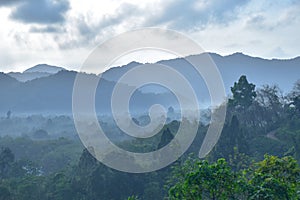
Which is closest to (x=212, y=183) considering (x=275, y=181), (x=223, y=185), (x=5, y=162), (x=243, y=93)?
(x=223, y=185)

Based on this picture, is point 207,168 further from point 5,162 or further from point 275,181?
point 5,162

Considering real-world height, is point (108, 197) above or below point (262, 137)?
below

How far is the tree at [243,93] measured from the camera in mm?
36809

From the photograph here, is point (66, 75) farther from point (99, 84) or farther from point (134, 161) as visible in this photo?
point (134, 161)

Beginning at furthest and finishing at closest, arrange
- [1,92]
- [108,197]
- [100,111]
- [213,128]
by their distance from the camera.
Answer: [1,92] → [100,111] → [213,128] → [108,197]

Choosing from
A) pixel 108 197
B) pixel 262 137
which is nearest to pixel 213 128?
pixel 262 137

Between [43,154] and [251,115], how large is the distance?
1048 inches

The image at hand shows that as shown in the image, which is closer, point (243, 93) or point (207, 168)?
point (207, 168)

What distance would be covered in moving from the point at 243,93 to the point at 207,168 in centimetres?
Result: 2828

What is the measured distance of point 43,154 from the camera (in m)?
49.8

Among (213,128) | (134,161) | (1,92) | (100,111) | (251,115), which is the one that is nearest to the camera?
(134,161)

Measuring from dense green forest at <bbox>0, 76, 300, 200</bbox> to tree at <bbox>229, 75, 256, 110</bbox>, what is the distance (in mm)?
94

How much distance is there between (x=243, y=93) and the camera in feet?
122

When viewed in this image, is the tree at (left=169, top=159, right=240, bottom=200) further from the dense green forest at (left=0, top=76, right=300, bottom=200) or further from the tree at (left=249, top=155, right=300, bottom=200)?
the tree at (left=249, top=155, right=300, bottom=200)
